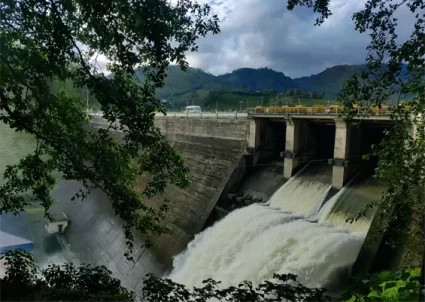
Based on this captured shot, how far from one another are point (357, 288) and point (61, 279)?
3.79 m

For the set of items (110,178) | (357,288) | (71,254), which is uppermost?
(110,178)

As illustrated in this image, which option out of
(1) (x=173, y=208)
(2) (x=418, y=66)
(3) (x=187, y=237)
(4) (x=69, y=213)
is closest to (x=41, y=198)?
(2) (x=418, y=66)

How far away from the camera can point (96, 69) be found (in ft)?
12.6

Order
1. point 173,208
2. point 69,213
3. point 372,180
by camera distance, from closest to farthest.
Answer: point 372,180 < point 173,208 < point 69,213

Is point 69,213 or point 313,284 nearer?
point 313,284

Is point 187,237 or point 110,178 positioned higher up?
point 110,178

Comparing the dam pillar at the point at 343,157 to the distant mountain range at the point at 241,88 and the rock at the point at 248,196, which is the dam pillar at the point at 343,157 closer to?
the distant mountain range at the point at 241,88

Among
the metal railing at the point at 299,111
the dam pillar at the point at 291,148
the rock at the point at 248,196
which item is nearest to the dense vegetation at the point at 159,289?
the metal railing at the point at 299,111

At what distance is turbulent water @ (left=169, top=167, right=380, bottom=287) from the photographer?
25.7ft

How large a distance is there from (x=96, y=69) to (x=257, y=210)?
849 cm

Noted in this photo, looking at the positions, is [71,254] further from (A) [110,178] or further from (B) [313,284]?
(A) [110,178]

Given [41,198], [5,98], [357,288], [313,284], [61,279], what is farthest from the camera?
[313,284]

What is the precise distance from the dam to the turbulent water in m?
0.03

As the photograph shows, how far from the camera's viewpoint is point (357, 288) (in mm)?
4129
